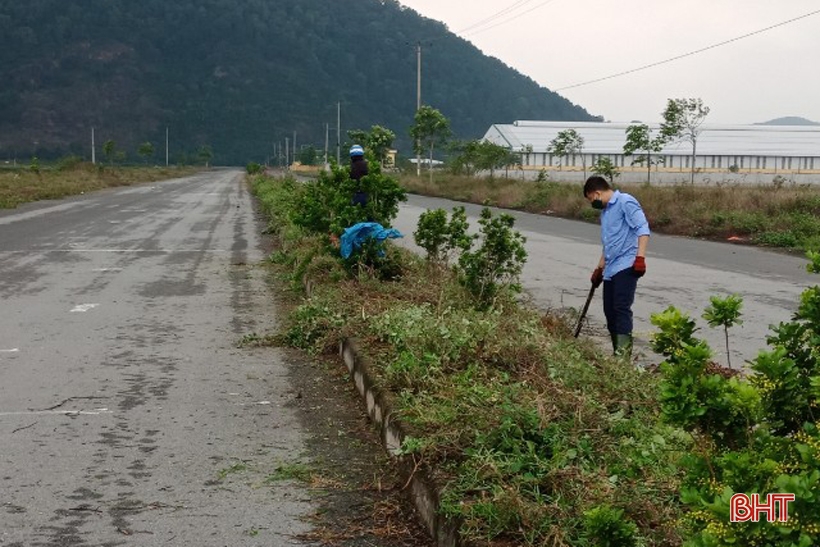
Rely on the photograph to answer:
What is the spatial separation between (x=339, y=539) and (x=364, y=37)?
573 feet

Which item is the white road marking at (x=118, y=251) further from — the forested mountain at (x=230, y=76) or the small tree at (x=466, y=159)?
the forested mountain at (x=230, y=76)

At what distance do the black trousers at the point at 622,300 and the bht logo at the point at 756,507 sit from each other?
490 centimetres

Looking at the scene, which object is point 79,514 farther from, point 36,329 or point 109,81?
point 109,81

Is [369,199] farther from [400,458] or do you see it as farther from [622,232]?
[400,458]

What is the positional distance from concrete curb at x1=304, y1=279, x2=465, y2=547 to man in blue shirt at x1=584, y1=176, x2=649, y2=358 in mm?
1937

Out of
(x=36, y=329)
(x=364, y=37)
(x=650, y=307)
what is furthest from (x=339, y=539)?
(x=364, y=37)

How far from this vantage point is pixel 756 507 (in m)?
2.08

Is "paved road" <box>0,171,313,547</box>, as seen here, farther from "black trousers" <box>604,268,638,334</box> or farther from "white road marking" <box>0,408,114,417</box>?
"black trousers" <box>604,268,638,334</box>

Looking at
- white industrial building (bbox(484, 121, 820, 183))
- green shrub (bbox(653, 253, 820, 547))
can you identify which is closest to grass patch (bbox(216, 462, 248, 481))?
green shrub (bbox(653, 253, 820, 547))

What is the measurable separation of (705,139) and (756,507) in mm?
84060

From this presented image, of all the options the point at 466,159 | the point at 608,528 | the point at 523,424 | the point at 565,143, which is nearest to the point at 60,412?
the point at 523,424

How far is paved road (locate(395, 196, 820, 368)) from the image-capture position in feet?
29.0

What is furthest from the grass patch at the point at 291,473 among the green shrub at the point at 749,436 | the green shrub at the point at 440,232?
the green shrub at the point at 440,232

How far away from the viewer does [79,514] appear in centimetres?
419
